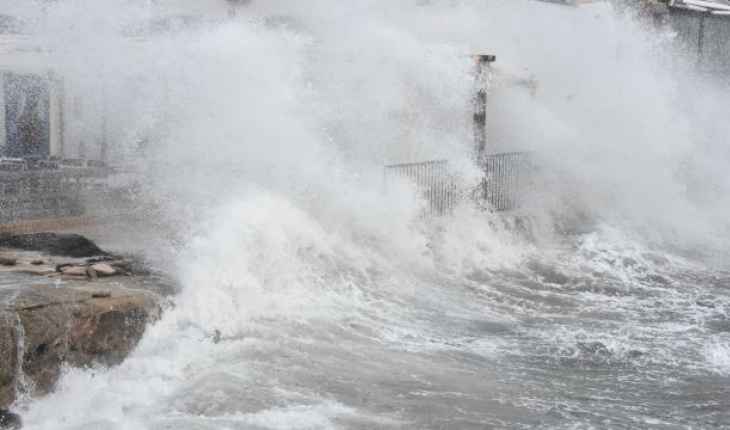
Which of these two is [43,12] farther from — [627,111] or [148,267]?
[627,111]

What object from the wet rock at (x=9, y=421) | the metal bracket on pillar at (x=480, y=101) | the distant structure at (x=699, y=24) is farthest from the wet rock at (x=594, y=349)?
the distant structure at (x=699, y=24)

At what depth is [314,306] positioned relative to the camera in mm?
8922

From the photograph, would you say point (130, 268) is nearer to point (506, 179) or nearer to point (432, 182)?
point (432, 182)

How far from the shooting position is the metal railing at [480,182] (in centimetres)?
1284

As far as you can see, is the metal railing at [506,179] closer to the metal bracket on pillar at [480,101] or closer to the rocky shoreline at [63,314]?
the metal bracket on pillar at [480,101]

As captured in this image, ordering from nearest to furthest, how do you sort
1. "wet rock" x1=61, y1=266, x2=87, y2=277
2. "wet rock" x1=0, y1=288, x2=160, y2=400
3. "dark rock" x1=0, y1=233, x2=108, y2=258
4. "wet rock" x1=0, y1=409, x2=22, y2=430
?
"wet rock" x1=0, y1=409, x2=22, y2=430 → "wet rock" x1=0, y1=288, x2=160, y2=400 → "wet rock" x1=61, y1=266, x2=87, y2=277 → "dark rock" x1=0, y1=233, x2=108, y2=258

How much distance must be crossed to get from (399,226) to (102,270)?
16.1 ft

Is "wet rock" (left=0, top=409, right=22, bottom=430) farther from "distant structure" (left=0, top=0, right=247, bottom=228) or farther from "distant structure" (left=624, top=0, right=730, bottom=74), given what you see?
"distant structure" (left=624, top=0, right=730, bottom=74)

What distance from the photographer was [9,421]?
591 cm

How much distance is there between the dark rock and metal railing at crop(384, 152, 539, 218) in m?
4.60

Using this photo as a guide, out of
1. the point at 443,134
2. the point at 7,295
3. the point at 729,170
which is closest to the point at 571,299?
the point at 443,134

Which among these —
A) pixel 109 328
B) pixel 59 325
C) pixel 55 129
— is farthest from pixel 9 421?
pixel 55 129

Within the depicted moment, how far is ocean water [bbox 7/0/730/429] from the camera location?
6.63m

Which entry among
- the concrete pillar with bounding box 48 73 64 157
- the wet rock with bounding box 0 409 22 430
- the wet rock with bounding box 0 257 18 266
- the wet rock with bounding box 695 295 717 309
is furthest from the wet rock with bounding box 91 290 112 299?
Result: the wet rock with bounding box 695 295 717 309
